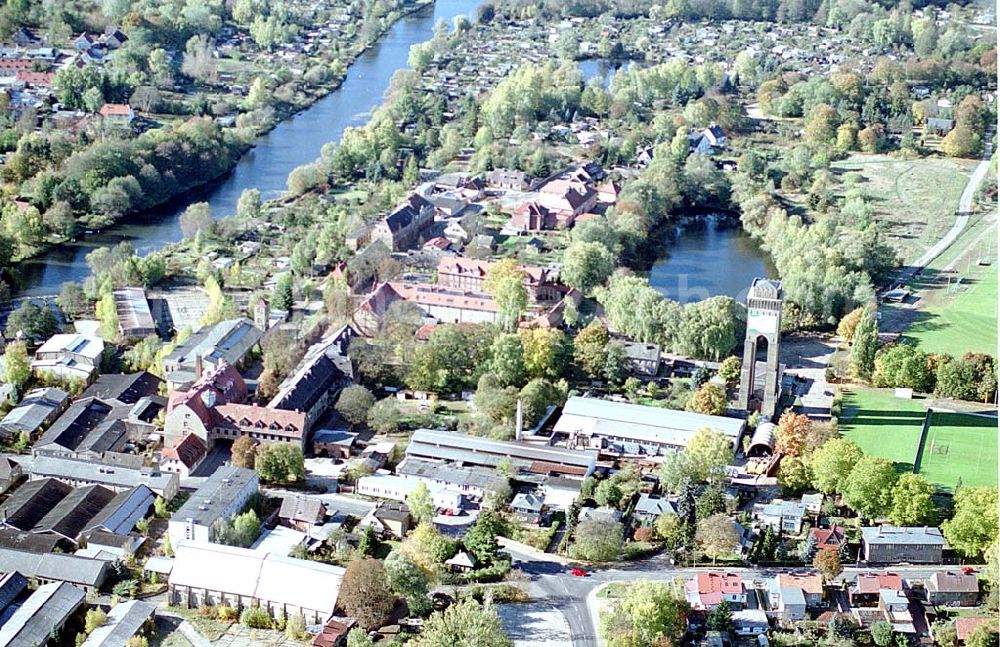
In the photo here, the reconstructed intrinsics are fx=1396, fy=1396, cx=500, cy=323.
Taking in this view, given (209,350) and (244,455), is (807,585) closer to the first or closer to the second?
(244,455)

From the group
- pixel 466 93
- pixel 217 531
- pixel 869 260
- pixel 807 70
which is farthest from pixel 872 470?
pixel 807 70

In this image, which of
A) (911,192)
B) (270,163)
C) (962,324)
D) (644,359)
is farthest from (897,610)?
(270,163)

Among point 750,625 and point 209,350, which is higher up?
point 209,350

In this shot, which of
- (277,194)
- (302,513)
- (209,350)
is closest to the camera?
(302,513)

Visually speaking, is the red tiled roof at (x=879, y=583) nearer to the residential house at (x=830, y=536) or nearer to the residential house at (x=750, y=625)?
the residential house at (x=830, y=536)

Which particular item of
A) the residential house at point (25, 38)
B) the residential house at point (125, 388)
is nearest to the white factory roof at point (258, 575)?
the residential house at point (125, 388)

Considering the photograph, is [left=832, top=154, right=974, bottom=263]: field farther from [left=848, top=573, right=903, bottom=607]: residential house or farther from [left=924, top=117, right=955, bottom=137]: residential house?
[left=848, top=573, right=903, bottom=607]: residential house
